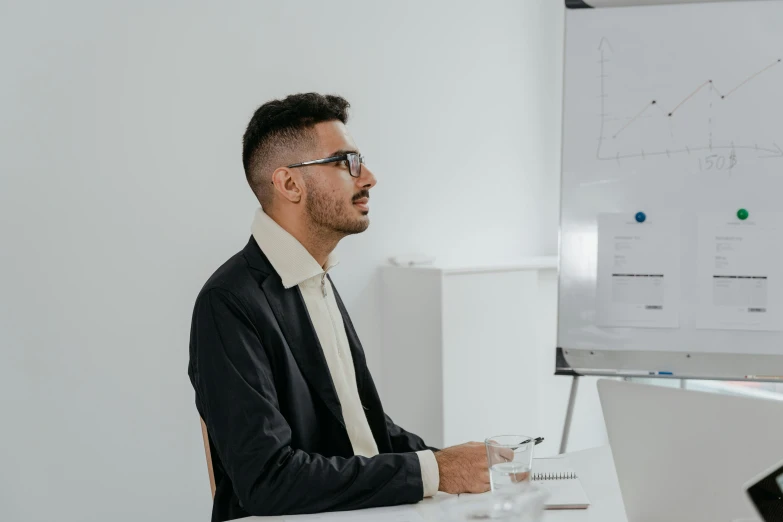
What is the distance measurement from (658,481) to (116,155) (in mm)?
2101

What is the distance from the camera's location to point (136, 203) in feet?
9.00

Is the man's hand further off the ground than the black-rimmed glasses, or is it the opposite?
the black-rimmed glasses

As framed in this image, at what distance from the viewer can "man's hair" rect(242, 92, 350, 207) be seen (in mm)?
1912

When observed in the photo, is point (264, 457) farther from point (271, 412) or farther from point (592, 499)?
point (592, 499)

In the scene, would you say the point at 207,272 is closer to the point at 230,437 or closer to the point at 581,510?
the point at 230,437

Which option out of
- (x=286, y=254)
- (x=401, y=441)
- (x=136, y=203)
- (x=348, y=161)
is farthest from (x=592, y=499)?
(x=136, y=203)

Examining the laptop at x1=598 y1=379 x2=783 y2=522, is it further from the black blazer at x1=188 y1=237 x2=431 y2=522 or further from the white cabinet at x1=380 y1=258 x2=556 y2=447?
the white cabinet at x1=380 y1=258 x2=556 y2=447

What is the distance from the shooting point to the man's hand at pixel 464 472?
1.47m

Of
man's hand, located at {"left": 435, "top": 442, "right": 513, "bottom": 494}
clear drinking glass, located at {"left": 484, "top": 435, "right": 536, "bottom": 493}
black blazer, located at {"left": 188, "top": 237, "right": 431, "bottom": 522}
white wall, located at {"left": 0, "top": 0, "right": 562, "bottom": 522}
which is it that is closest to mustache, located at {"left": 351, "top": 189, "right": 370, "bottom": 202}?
black blazer, located at {"left": 188, "top": 237, "right": 431, "bottom": 522}

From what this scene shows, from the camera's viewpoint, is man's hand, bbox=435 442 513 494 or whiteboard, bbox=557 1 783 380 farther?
whiteboard, bbox=557 1 783 380

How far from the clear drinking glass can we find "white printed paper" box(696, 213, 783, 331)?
83cm

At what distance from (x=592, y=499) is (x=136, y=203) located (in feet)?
6.20

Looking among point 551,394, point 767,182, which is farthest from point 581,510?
point 551,394

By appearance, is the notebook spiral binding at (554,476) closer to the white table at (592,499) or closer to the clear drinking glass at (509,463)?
the white table at (592,499)
